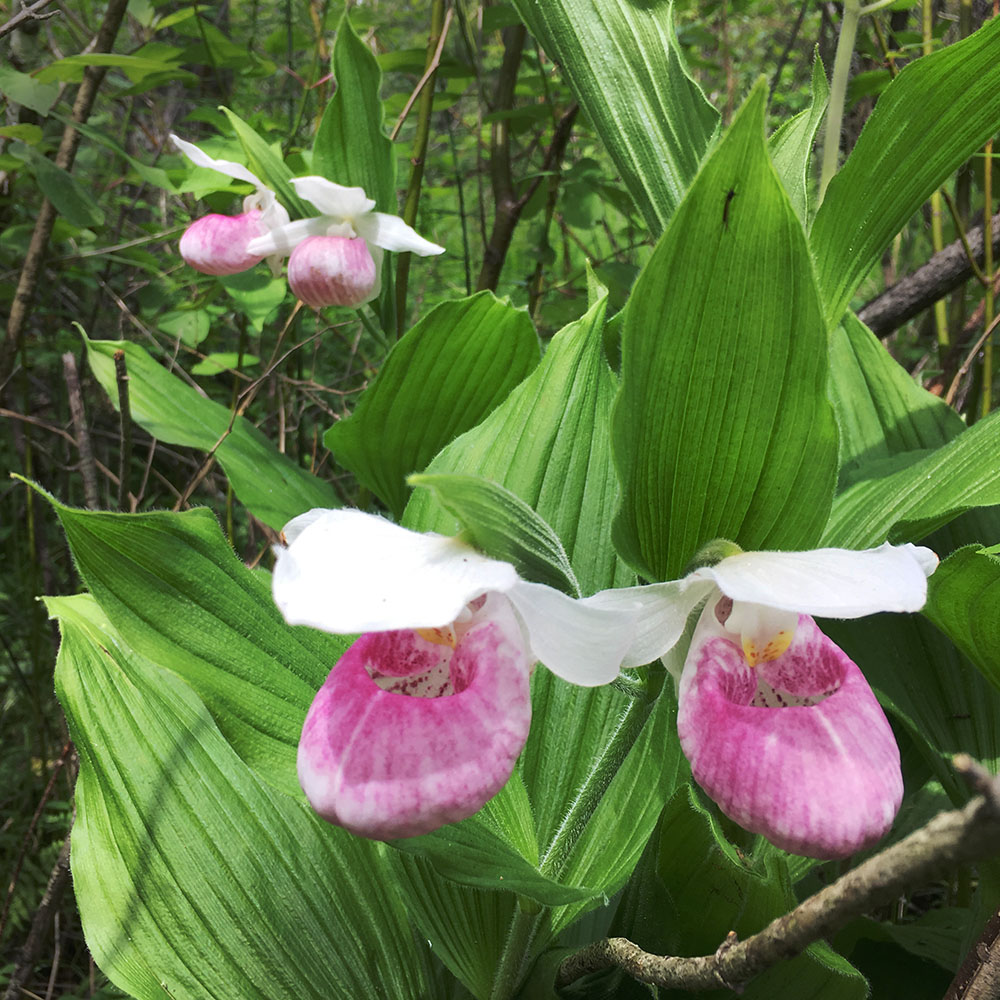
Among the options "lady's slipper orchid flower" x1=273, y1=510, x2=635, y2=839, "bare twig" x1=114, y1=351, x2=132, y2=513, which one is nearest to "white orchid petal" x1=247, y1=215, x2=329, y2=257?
"bare twig" x1=114, y1=351, x2=132, y2=513

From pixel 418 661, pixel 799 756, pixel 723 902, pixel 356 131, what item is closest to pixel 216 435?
pixel 356 131

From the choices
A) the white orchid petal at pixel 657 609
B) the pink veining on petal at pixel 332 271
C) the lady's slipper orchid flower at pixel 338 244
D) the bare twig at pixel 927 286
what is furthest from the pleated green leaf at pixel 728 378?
the bare twig at pixel 927 286

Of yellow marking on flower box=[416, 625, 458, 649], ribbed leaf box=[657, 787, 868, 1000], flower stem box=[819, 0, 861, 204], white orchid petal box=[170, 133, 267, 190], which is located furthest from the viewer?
white orchid petal box=[170, 133, 267, 190]

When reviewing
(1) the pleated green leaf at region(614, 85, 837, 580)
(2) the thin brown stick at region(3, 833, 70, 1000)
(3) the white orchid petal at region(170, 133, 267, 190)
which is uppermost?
(3) the white orchid petal at region(170, 133, 267, 190)

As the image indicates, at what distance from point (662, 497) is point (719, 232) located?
0.21m

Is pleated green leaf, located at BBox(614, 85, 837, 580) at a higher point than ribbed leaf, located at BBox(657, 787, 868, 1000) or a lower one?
higher

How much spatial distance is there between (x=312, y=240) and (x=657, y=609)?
3.86 ft

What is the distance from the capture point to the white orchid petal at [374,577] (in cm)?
53

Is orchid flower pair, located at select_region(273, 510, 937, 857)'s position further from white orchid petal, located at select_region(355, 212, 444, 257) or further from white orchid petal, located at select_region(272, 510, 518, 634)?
white orchid petal, located at select_region(355, 212, 444, 257)

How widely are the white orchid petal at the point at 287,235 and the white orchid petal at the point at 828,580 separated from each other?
4.25ft

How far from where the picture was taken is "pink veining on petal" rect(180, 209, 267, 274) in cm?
163

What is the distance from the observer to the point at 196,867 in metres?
0.88

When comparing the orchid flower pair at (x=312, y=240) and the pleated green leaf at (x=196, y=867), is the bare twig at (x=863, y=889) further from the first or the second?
the orchid flower pair at (x=312, y=240)

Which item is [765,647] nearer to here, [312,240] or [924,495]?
[924,495]
